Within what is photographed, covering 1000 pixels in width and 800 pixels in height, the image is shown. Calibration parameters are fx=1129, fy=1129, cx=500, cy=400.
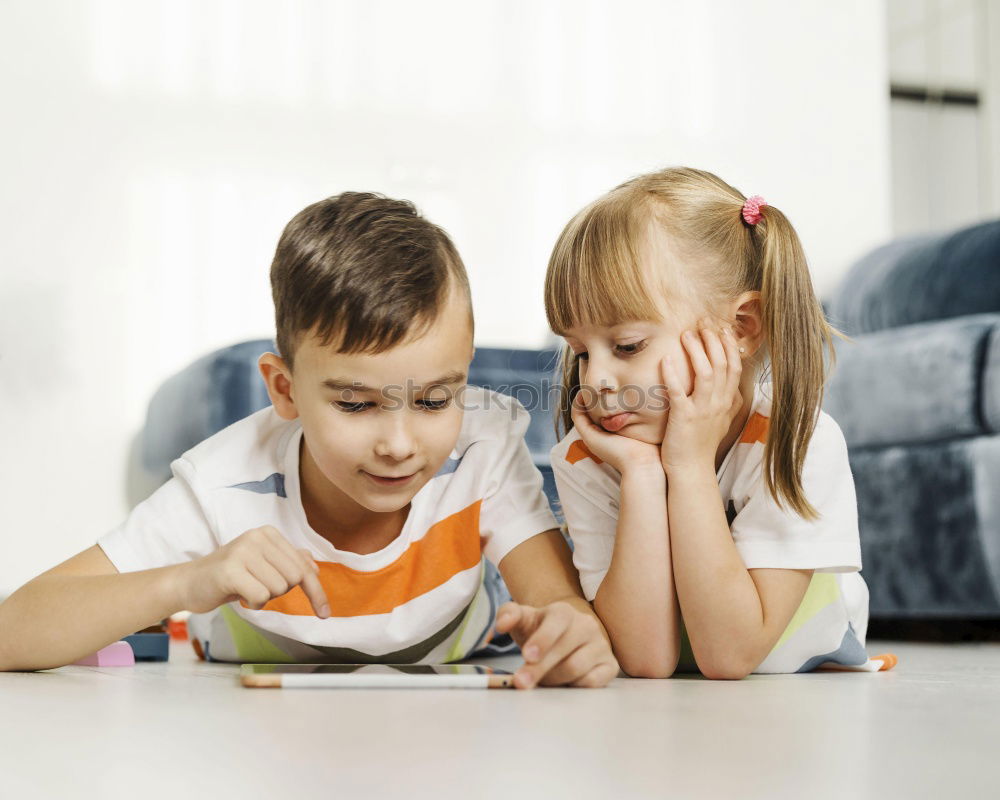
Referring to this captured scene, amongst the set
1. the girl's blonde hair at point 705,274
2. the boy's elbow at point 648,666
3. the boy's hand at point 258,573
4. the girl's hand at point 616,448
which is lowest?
the boy's elbow at point 648,666

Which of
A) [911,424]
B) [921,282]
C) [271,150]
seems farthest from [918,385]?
[271,150]

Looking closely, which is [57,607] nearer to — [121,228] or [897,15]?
[121,228]

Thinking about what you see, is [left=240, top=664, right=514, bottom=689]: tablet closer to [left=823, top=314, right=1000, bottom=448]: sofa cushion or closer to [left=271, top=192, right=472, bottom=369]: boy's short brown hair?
[left=271, top=192, right=472, bottom=369]: boy's short brown hair

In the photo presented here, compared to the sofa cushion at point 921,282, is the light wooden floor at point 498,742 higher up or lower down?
lower down

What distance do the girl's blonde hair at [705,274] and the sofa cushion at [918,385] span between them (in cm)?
65

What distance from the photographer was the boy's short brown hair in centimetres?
103

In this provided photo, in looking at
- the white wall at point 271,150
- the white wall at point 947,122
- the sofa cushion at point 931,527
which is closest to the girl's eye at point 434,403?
the sofa cushion at point 931,527

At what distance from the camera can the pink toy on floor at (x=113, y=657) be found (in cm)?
121

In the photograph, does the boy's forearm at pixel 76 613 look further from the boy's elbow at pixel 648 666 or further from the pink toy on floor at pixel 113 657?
the boy's elbow at pixel 648 666

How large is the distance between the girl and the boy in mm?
74

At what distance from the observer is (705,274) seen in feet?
3.74

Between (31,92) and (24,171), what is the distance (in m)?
0.17

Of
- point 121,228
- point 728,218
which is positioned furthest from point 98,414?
point 728,218

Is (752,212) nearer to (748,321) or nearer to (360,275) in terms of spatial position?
(748,321)
